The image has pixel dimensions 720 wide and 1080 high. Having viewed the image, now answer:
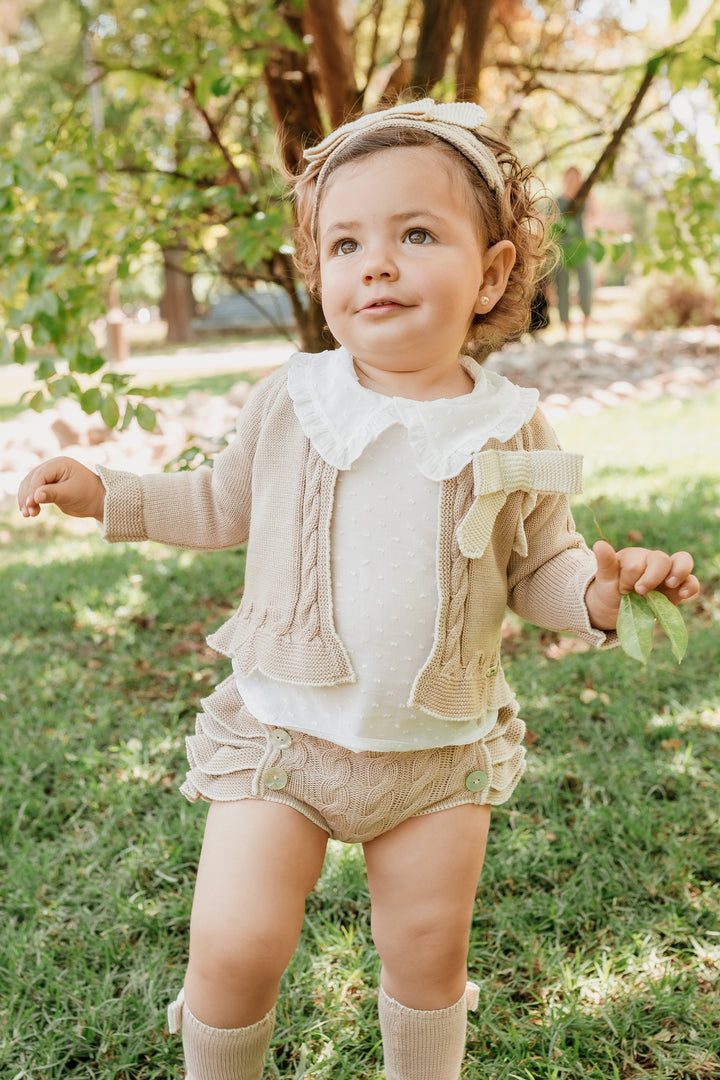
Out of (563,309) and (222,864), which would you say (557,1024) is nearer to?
(222,864)

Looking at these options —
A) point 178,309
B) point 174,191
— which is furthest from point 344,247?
point 178,309

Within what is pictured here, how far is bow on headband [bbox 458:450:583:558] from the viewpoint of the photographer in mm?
1442

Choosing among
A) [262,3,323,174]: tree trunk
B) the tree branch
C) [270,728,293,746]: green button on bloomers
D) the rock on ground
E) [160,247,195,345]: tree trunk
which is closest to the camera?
[270,728,293,746]: green button on bloomers

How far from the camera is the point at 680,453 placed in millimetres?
6402

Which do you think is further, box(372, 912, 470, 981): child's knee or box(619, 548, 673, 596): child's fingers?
box(372, 912, 470, 981): child's knee

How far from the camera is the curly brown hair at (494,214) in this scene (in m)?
1.49

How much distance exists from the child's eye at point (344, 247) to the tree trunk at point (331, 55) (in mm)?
2512

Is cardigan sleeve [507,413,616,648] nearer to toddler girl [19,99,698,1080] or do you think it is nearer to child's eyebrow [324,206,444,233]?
toddler girl [19,99,698,1080]

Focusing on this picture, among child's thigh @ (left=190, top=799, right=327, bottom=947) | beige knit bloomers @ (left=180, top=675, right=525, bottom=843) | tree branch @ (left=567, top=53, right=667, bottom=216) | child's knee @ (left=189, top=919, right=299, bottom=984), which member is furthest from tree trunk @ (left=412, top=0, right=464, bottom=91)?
child's knee @ (left=189, top=919, right=299, bottom=984)

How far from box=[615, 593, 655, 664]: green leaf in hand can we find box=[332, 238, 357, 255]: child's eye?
2.17 feet

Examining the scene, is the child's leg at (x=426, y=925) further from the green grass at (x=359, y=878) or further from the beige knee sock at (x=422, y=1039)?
the green grass at (x=359, y=878)

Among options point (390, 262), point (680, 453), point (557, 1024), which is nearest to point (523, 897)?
→ point (557, 1024)

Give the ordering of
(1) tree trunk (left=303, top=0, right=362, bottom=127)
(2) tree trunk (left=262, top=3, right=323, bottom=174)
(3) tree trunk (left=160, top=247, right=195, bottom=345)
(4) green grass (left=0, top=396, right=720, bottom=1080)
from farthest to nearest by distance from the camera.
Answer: (3) tree trunk (left=160, top=247, right=195, bottom=345) → (1) tree trunk (left=303, top=0, right=362, bottom=127) → (2) tree trunk (left=262, top=3, right=323, bottom=174) → (4) green grass (left=0, top=396, right=720, bottom=1080)

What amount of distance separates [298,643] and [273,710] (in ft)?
0.41
